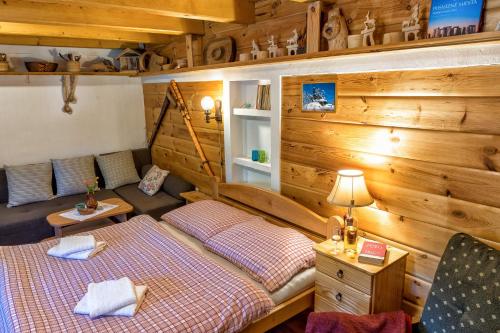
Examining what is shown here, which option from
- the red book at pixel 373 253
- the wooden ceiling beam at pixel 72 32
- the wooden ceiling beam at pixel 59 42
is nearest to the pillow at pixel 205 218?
the red book at pixel 373 253

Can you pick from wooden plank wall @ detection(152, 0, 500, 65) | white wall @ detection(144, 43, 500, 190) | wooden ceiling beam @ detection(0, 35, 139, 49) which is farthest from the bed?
wooden ceiling beam @ detection(0, 35, 139, 49)

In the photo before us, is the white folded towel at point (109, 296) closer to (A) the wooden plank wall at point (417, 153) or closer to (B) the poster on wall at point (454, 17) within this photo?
(A) the wooden plank wall at point (417, 153)

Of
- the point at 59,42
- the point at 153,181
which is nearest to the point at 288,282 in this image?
the point at 153,181

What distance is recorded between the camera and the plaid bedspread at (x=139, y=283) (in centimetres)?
163

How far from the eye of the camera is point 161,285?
1952 millimetres

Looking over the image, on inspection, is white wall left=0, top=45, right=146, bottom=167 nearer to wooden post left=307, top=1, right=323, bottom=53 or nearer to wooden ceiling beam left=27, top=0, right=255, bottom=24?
wooden ceiling beam left=27, top=0, right=255, bottom=24

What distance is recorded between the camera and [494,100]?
153cm

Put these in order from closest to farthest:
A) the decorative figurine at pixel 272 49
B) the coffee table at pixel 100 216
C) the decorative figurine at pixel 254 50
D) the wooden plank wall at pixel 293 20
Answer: the wooden plank wall at pixel 293 20
the decorative figurine at pixel 272 49
the decorative figurine at pixel 254 50
the coffee table at pixel 100 216

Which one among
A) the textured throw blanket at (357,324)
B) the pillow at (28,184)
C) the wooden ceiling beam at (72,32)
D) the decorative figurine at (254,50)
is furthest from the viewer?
the pillow at (28,184)

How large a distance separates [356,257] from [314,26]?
1414mm

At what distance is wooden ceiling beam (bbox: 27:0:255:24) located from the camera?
7.11ft

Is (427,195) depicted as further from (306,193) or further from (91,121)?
(91,121)

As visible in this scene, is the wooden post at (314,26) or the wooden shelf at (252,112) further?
the wooden shelf at (252,112)

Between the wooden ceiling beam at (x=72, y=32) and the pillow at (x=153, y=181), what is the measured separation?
1510 millimetres
